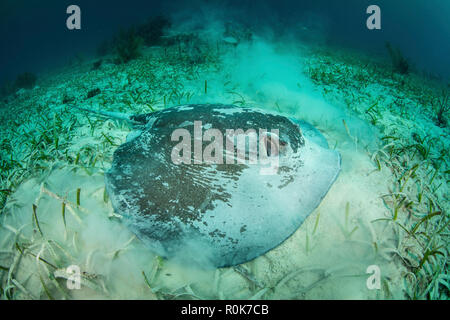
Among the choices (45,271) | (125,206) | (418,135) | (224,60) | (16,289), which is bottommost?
(16,289)

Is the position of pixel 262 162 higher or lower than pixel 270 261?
higher

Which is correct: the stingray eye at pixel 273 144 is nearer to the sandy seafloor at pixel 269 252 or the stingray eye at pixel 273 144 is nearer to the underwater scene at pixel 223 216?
the underwater scene at pixel 223 216

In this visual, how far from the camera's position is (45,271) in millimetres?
1768

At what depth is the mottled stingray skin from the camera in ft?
5.17

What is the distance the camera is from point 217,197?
1816 millimetres

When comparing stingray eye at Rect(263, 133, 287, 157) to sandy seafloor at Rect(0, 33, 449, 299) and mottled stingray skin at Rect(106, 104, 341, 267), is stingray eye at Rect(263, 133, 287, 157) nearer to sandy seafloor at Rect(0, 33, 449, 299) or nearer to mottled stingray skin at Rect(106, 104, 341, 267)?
mottled stingray skin at Rect(106, 104, 341, 267)

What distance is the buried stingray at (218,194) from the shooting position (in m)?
1.58

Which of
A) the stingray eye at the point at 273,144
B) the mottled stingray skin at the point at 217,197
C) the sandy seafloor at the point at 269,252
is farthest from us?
the stingray eye at the point at 273,144

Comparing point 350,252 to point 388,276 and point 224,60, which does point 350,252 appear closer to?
point 388,276

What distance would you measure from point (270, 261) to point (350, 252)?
0.78 m

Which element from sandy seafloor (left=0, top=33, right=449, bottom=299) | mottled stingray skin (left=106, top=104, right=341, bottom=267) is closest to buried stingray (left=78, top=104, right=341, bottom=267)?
mottled stingray skin (left=106, top=104, right=341, bottom=267)

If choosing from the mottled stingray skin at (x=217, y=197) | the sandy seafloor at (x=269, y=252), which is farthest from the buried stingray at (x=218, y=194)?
the sandy seafloor at (x=269, y=252)

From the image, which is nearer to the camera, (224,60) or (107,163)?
(107,163)

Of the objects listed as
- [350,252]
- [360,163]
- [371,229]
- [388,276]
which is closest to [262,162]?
[350,252]
